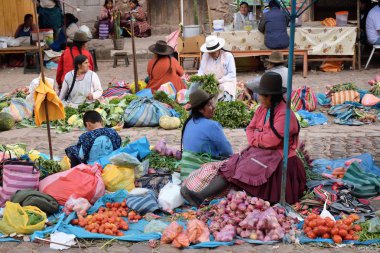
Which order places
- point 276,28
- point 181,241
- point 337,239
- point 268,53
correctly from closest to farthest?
point 337,239 < point 181,241 < point 276,28 < point 268,53

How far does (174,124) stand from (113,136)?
252 cm

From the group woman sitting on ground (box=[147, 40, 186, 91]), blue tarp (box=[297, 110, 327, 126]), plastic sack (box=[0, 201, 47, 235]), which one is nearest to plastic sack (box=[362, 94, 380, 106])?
blue tarp (box=[297, 110, 327, 126])

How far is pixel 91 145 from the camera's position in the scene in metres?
6.82

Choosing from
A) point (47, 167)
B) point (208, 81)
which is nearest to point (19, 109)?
A: point (208, 81)

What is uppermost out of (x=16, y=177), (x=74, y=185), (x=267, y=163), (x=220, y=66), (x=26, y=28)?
(x=26, y=28)

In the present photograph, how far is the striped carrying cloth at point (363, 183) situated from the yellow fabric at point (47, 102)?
10.5ft

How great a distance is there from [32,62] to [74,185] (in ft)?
34.5

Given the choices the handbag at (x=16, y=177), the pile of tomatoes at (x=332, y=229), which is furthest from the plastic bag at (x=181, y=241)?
the handbag at (x=16, y=177)

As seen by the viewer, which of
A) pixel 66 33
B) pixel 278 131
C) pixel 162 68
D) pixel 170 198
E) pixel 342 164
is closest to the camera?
pixel 278 131

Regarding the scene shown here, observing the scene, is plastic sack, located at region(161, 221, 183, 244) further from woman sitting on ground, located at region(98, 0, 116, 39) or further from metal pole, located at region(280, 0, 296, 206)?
woman sitting on ground, located at region(98, 0, 116, 39)

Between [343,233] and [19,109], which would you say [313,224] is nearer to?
[343,233]

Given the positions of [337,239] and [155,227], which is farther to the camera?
[155,227]

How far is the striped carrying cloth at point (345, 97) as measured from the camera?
1045 cm

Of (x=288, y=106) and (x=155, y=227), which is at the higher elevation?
(x=288, y=106)
